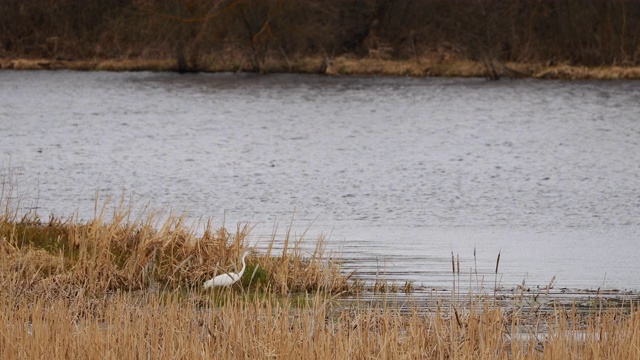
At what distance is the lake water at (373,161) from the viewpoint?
16641 mm

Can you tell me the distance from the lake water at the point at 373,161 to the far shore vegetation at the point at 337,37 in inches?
80.7

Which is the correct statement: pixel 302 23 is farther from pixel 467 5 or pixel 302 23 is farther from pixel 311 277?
pixel 311 277

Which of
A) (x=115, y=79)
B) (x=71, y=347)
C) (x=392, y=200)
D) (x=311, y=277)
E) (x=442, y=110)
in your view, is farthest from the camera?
(x=115, y=79)

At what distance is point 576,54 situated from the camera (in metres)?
55.2

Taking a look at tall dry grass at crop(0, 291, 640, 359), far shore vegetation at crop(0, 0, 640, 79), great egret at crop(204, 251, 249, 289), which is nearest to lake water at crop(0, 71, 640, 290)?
far shore vegetation at crop(0, 0, 640, 79)

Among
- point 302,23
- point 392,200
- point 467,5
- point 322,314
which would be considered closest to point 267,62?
point 302,23

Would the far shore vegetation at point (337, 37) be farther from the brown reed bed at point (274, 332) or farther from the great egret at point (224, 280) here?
the brown reed bed at point (274, 332)

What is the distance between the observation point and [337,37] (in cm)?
5769

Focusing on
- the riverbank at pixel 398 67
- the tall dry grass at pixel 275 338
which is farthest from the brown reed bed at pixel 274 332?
the riverbank at pixel 398 67

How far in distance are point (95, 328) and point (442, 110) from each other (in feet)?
112

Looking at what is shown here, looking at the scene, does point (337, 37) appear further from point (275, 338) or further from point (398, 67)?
point (275, 338)

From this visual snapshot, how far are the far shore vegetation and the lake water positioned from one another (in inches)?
80.7

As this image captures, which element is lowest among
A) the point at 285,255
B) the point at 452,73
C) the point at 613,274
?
the point at 452,73

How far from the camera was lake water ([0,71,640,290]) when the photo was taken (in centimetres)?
1664
